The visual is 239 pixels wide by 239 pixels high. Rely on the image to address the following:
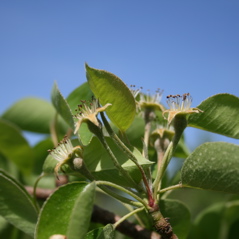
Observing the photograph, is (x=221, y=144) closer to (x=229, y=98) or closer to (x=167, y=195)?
(x=229, y=98)

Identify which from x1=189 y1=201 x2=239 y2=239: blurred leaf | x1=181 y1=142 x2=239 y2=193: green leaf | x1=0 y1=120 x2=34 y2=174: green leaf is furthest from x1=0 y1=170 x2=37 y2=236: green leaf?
x1=189 y1=201 x2=239 y2=239: blurred leaf

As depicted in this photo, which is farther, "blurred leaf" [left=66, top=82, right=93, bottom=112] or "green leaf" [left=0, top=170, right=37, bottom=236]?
"blurred leaf" [left=66, top=82, right=93, bottom=112]

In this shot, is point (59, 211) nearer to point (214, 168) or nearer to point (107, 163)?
point (107, 163)

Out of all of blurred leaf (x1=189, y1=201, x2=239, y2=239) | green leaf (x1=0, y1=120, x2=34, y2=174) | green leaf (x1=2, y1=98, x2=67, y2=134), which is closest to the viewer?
blurred leaf (x1=189, y1=201, x2=239, y2=239)

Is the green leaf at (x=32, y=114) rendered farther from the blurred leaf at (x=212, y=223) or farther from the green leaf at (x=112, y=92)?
the green leaf at (x=112, y=92)

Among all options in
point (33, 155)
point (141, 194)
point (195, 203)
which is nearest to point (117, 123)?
point (141, 194)

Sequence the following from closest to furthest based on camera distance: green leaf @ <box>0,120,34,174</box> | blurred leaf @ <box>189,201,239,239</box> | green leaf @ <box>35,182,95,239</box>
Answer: green leaf @ <box>35,182,95,239</box>
blurred leaf @ <box>189,201,239,239</box>
green leaf @ <box>0,120,34,174</box>

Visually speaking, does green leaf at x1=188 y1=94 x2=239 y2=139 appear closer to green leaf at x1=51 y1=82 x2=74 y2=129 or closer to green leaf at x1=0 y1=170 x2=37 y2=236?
green leaf at x1=51 y1=82 x2=74 y2=129
